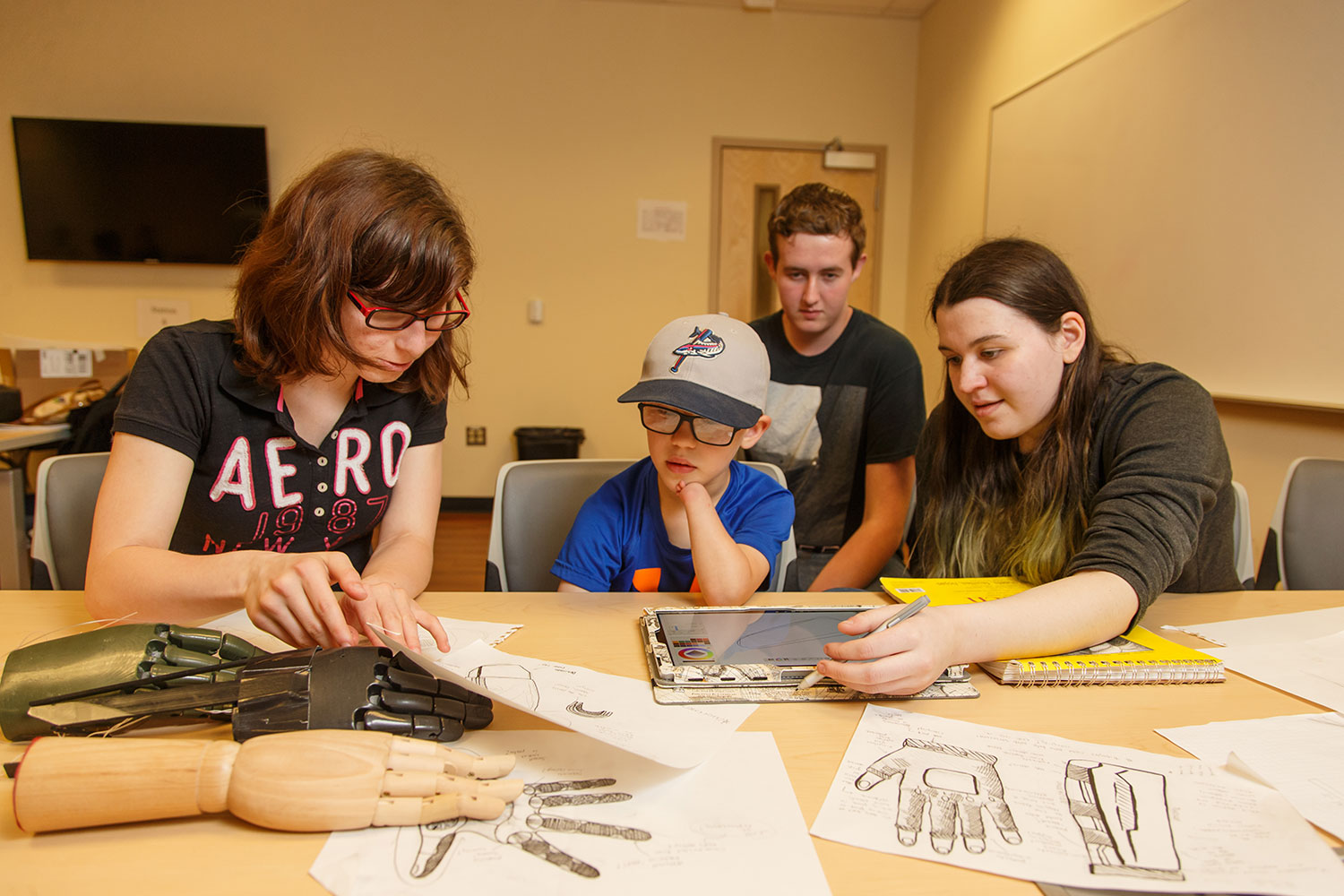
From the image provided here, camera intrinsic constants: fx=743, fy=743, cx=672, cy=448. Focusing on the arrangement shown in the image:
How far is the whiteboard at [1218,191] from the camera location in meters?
1.93

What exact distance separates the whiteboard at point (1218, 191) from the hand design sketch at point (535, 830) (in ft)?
6.68

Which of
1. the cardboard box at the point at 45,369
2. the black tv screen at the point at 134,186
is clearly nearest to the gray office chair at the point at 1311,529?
the cardboard box at the point at 45,369

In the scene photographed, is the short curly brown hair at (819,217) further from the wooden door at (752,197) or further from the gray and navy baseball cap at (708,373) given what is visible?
the wooden door at (752,197)

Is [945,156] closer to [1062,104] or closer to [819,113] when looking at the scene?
[819,113]

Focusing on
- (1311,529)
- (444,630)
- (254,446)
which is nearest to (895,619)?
(444,630)

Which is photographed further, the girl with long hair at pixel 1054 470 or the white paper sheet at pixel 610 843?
the girl with long hair at pixel 1054 470

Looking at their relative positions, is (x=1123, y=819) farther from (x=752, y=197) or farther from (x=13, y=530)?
(x=752, y=197)

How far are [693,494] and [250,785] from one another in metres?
0.67

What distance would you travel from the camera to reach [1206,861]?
53cm

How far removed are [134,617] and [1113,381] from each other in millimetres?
1398

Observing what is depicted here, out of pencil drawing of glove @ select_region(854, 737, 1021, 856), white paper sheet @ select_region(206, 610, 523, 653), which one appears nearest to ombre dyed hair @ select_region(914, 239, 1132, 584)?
pencil drawing of glove @ select_region(854, 737, 1021, 856)

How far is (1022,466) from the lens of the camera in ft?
4.09

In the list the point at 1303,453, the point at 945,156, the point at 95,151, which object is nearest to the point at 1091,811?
the point at 1303,453

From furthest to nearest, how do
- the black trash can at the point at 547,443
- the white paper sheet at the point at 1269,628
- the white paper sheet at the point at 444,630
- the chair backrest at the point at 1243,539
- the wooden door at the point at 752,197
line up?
the wooden door at the point at 752,197
the black trash can at the point at 547,443
the chair backrest at the point at 1243,539
the white paper sheet at the point at 1269,628
the white paper sheet at the point at 444,630
